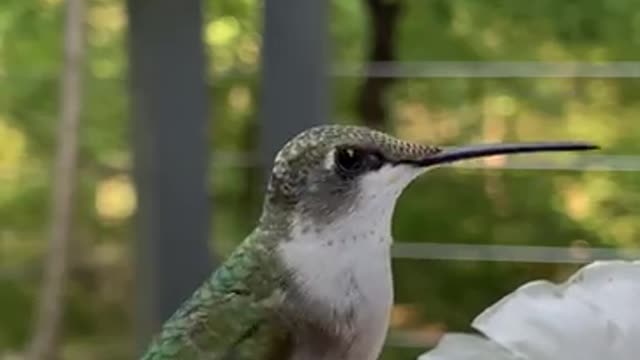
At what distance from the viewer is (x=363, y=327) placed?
0.52 m

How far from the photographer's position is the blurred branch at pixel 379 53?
166cm

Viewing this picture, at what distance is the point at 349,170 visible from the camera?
54 cm

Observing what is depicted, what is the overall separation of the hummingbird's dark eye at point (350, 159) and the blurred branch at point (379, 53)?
1114 millimetres

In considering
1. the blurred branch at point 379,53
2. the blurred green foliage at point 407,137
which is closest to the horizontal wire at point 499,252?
the blurred green foliage at point 407,137

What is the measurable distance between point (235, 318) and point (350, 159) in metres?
0.08

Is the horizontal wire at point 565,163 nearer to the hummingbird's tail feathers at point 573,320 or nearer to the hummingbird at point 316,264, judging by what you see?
the hummingbird at point 316,264

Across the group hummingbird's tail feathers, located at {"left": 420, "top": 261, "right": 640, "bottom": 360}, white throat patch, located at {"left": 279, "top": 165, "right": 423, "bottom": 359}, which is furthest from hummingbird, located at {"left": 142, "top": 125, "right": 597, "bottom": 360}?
hummingbird's tail feathers, located at {"left": 420, "top": 261, "right": 640, "bottom": 360}

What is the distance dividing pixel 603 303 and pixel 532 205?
1351 mm

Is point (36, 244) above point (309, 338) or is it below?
below

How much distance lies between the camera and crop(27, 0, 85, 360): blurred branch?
153cm

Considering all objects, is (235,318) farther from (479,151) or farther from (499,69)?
(499,69)

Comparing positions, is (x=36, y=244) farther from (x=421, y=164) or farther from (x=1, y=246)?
(x=421, y=164)

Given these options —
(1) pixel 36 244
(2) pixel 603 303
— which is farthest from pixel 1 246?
(2) pixel 603 303

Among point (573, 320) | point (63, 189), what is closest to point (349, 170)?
point (573, 320)
